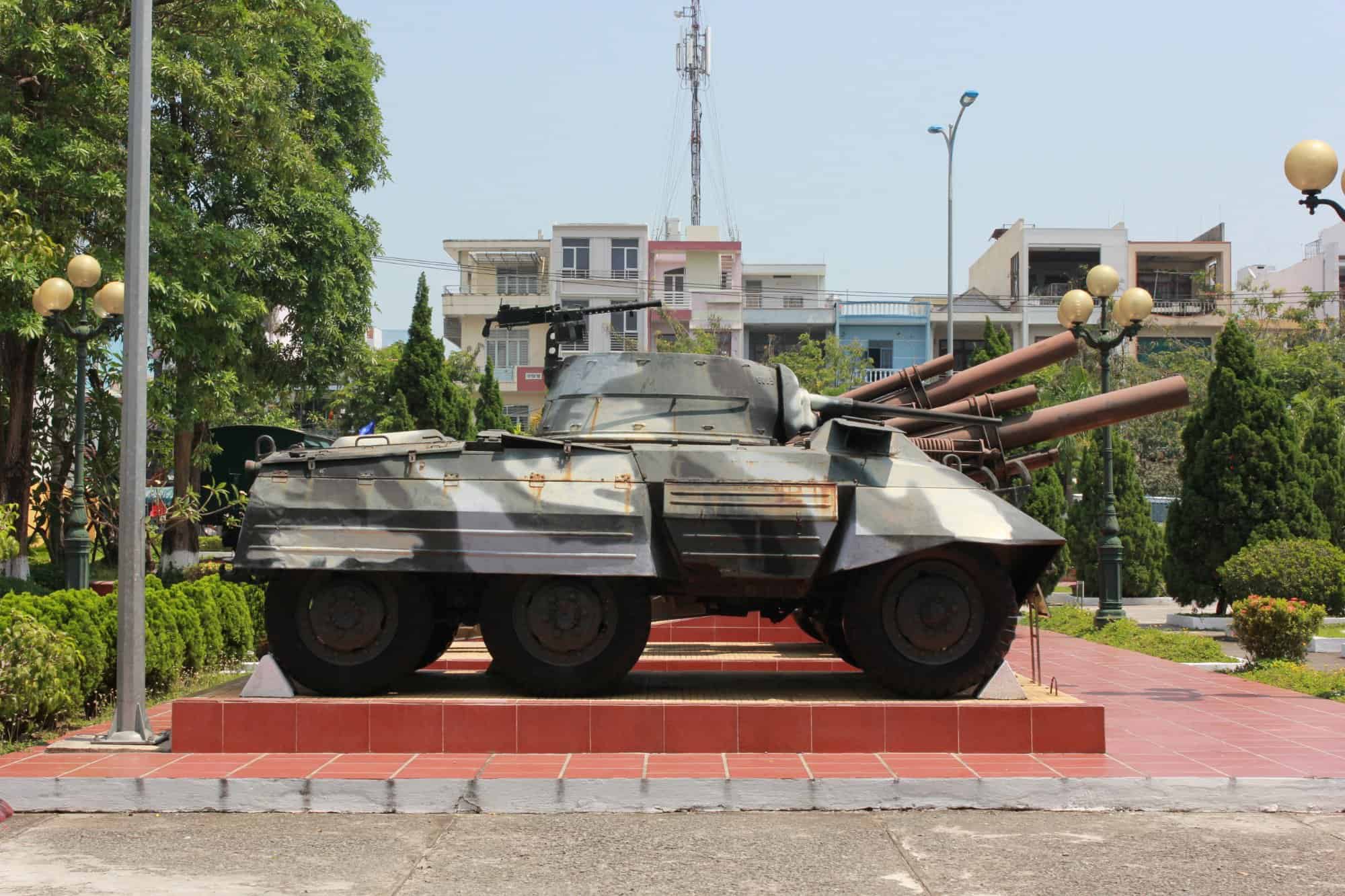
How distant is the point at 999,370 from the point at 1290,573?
751cm

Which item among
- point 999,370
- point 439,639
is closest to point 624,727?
point 439,639

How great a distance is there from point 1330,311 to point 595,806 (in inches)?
2122

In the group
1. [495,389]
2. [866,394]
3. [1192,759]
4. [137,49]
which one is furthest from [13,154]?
[495,389]

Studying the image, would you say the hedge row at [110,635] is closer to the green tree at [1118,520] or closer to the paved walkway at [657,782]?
the paved walkway at [657,782]

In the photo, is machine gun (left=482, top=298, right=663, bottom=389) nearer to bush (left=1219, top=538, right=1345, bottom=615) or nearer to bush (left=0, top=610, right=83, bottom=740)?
bush (left=0, top=610, right=83, bottom=740)

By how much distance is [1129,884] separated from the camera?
5703 mm

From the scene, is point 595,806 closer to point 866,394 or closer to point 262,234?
point 866,394

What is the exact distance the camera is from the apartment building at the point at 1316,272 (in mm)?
54031

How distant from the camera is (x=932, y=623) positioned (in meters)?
8.35

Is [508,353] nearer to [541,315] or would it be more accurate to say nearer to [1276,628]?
[1276,628]

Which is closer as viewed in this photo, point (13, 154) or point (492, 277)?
point (13, 154)

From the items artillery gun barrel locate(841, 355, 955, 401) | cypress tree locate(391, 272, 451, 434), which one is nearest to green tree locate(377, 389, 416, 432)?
cypress tree locate(391, 272, 451, 434)

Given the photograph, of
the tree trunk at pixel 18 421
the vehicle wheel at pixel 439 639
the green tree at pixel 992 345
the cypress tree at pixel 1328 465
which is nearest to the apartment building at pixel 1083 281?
the green tree at pixel 992 345

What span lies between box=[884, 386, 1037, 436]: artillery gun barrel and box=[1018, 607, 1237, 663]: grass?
4.21m
